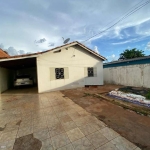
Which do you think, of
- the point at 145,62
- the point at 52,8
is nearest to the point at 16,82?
the point at 52,8

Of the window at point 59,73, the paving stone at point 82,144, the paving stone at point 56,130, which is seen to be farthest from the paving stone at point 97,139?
the window at point 59,73

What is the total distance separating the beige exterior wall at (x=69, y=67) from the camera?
29.6 feet

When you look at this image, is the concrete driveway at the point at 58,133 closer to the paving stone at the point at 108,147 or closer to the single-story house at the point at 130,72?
the paving stone at the point at 108,147

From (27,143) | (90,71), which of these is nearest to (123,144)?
(27,143)

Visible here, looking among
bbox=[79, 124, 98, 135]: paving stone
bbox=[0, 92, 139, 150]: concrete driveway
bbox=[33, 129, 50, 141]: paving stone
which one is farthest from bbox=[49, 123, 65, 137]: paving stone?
bbox=[79, 124, 98, 135]: paving stone

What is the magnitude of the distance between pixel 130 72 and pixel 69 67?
20.3 ft

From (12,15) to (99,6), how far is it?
A: 582 cm

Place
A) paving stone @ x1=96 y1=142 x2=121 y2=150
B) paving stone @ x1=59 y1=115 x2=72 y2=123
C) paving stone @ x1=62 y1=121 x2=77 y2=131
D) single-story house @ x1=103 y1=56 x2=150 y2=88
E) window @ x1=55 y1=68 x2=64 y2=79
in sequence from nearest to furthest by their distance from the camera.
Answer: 1. paving stone @ x1=96 y1=142 x2=121 y2=150
2. paving stone @ x1=62 y1=121 x2=77 y2=131
3. paving stone @ x1=59 y1=115 x2=72 y2=123
4. single-story house @ x1=103 y1=56 x2=150 y2=88
5. window @ x1=55 y1=68 x2=64 y2=79

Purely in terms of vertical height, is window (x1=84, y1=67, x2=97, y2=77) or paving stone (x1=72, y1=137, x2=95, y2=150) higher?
window (x1=84, y1=67, x2=97, y2=77)

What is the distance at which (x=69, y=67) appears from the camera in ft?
33.5

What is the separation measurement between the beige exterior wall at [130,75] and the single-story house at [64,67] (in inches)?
87.5

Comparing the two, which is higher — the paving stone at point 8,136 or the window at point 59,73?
the window at point 59,73

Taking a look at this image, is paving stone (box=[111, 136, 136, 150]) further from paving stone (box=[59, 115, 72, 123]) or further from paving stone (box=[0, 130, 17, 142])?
paving stone (box=[0, 130, 17, 142])

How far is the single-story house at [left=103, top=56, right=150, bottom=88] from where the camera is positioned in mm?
9555
